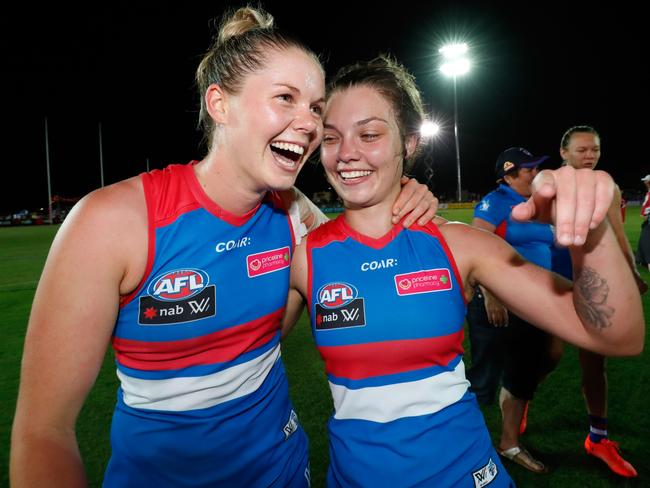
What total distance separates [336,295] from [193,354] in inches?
23.0

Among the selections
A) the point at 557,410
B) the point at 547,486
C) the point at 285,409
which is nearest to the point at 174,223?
the point at 285,409

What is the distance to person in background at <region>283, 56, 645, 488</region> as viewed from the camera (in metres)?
1.40

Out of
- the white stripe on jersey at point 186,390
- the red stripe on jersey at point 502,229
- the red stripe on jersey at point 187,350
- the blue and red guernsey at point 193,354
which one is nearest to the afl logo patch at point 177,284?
the blue and red guernsey at point 193,354

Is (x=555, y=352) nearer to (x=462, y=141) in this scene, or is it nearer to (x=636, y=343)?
(x=636, y=343)

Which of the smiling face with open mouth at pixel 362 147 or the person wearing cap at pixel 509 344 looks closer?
the smiling face with open mouth at pixel 362 147

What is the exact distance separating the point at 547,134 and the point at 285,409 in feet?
167

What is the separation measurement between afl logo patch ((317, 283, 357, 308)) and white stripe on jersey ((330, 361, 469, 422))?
13.3 inches

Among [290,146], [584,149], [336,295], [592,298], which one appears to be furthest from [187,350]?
[584,149]

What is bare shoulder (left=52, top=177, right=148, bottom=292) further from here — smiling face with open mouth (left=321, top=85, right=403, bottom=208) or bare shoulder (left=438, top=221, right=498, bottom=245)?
bare shoulder (left=438, top=221, right=498, bottom=245)

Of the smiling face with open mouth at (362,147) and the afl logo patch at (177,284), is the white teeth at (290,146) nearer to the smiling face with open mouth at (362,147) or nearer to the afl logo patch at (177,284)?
the smiling face with open mouth at (362,147)

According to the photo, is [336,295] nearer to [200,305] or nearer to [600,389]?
[200,305]

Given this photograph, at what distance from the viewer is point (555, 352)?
316cm

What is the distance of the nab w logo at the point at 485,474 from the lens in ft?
4.97

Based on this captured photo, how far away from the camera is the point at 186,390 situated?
5.01ft
